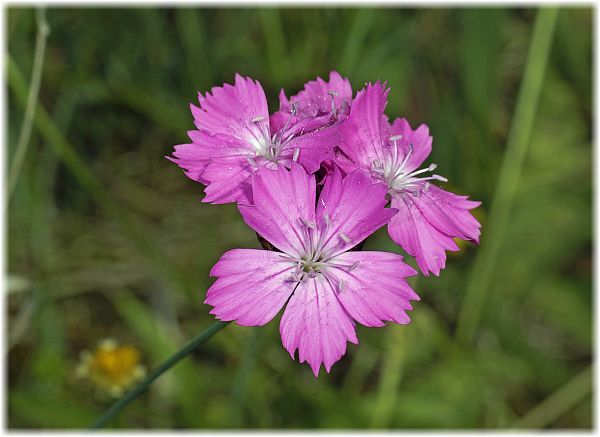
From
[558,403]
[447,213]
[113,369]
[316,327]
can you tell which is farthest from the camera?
[558,403]

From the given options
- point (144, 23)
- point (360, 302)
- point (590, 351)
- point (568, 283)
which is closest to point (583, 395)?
point (590, 351)

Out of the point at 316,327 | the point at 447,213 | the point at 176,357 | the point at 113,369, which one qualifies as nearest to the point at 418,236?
the point at 447,213

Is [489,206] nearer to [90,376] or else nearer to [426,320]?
[426,320]

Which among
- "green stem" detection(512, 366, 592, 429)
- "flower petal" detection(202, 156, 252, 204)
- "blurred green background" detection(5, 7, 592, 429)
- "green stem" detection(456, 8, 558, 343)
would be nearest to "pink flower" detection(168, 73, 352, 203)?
"flower petal" detection(202, 156, 252, 204)

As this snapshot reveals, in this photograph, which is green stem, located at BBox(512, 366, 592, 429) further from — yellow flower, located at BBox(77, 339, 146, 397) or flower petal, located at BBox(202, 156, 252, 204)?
flower petal, located at BBox(202, 156, 252, 204)

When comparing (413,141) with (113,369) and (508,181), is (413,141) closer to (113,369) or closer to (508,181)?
(113,369)
